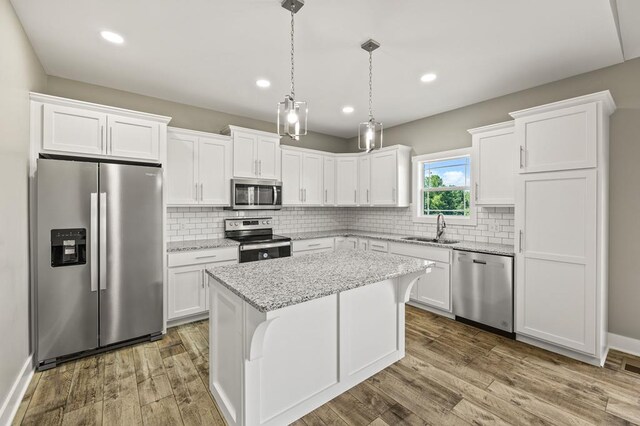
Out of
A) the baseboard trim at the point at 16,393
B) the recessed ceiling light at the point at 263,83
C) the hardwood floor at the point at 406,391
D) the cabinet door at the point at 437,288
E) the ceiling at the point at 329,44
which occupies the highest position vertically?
the recessed ceiling light at the point at 263,83

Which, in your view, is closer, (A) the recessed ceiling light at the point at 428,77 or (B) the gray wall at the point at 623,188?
(B) the gray wall at the point at 623,188

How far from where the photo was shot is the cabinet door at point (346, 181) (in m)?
5.18

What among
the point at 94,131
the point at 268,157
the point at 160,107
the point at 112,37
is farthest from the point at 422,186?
the point at 94,131

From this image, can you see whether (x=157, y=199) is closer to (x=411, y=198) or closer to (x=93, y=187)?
(x=93, y=187)

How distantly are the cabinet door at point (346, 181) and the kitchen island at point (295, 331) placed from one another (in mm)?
2834

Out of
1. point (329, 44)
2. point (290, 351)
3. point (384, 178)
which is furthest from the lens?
point (384, 178)

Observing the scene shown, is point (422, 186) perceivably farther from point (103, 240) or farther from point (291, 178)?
point (103, 240)

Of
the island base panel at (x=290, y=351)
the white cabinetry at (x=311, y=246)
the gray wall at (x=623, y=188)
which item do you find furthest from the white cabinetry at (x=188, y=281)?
the gray wall at (x=623, y=188)

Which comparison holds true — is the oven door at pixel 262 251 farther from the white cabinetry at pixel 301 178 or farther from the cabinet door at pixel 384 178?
the cabinet door at pixel 384 178

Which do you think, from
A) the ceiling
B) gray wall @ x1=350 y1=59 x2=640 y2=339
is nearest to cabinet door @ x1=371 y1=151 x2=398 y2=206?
the ceiling

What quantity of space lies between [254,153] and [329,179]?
1.52 meters

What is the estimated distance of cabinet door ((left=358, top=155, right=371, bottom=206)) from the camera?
197 inches

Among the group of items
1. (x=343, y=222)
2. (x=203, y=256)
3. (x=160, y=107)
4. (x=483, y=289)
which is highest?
(x=160, y=107)

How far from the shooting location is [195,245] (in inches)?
139
